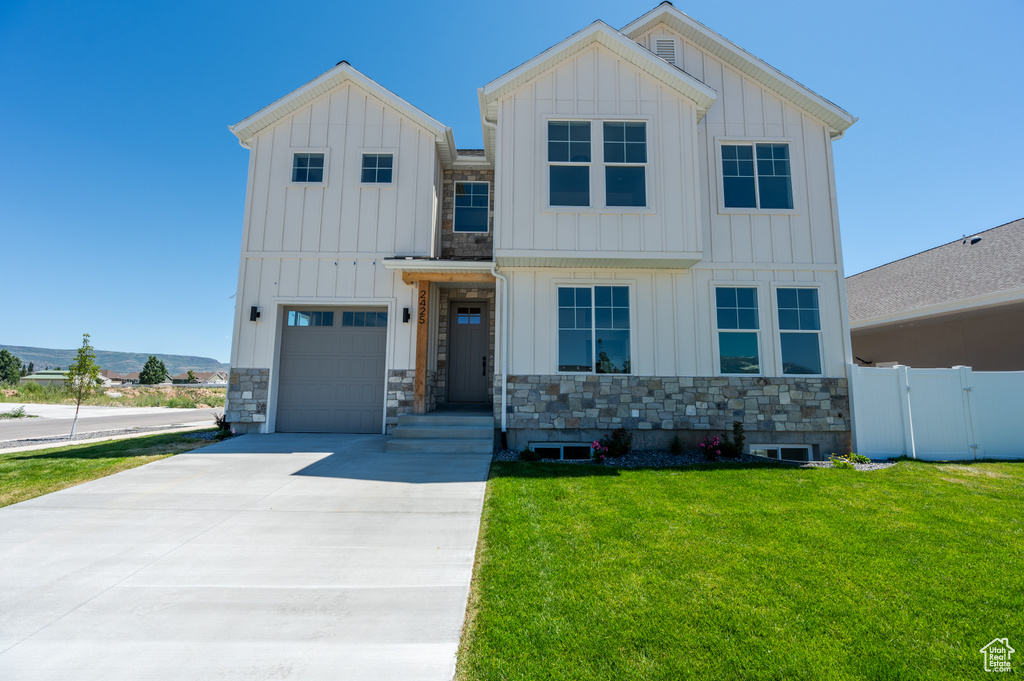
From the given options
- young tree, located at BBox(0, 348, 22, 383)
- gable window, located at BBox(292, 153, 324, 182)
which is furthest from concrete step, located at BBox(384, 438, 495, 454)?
young tree, located at BBox(0, 348, 22, 383)

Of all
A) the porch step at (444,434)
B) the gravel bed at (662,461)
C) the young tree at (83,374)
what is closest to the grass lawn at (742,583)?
the gravel bed at (662,461)

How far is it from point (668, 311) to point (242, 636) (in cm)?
777

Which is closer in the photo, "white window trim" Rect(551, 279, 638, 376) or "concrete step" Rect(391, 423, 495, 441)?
"concrete step" Rect(391, 423, 495, 441)

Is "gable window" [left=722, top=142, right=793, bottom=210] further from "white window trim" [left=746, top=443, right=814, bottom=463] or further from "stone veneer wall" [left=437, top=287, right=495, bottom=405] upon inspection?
"stone veneer wall" [left=437, top=287, right=495, bottom=405]

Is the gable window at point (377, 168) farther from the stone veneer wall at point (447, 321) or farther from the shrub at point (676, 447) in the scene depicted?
the shrub at point (676, 447)

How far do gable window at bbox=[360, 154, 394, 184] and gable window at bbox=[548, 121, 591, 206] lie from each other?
151 inches

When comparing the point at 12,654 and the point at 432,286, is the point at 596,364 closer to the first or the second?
the point at 432,286

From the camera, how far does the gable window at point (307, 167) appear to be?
9844mm

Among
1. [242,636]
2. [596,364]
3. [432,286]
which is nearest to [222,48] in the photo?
[432,286]

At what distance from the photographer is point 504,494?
529cm

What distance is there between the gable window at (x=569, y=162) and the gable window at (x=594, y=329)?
1.74m

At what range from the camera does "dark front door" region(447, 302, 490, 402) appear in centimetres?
1070

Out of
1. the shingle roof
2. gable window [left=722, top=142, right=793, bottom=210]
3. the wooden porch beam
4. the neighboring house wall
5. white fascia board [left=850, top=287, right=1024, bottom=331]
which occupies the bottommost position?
the neighboring house wall
